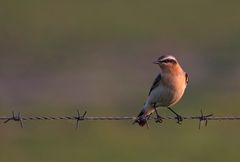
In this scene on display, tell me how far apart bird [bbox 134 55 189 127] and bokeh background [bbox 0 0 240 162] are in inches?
246

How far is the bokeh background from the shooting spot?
2247cm

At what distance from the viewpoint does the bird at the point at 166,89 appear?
14.2 meters

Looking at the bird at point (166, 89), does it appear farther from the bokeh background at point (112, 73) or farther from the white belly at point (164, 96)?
the bokeh background at point (112, 73)

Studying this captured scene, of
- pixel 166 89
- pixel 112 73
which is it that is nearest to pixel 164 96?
pixel 166 89

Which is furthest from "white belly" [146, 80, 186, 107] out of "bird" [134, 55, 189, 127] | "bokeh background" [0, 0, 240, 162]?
"bokeh background" [0, 0, 240, 162]

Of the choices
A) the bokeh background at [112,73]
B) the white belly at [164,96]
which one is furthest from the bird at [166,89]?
the bokeh background at [112,73]

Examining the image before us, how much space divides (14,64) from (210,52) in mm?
5862

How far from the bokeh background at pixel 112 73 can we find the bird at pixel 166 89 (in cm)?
625

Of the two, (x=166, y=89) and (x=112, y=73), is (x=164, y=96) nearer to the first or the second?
(x=166, y=89)

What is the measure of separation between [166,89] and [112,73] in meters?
18.8

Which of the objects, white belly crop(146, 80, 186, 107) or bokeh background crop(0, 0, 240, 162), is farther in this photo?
bokeh background crop(0, 0, 240, 162)

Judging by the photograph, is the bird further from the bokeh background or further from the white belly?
the bokeh background

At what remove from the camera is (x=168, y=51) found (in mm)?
35688

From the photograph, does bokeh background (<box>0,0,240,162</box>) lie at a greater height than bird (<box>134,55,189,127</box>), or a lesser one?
greater
